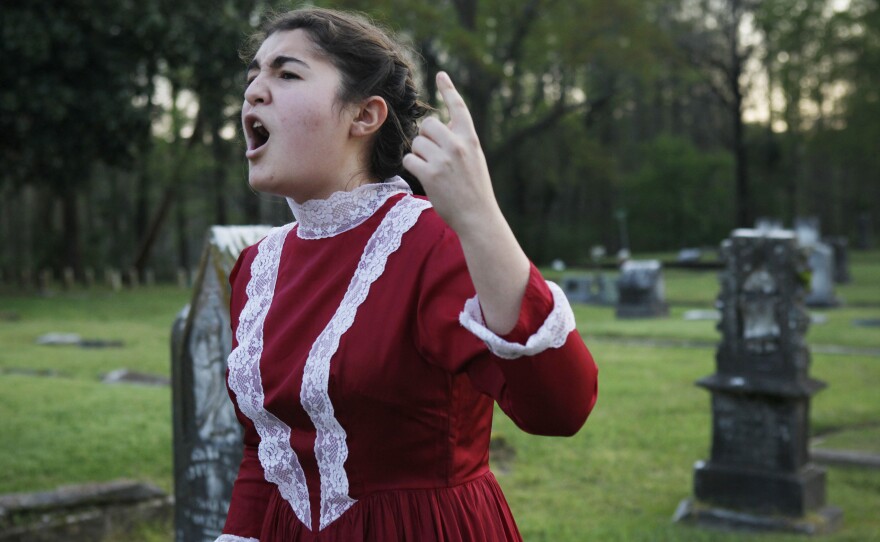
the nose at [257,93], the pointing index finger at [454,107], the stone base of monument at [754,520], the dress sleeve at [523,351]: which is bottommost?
the stone base of monument at [754,520]

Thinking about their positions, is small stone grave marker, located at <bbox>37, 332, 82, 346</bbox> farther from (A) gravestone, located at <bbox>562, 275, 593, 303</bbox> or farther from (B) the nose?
(B) the nose

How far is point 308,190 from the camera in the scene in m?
2.08

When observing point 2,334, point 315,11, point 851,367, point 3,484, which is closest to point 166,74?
point 2,334

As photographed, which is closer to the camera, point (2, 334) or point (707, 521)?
point (707, 521)

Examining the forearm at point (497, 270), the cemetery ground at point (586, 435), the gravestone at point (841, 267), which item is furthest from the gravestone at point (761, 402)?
the gravestone at point (841, 267)

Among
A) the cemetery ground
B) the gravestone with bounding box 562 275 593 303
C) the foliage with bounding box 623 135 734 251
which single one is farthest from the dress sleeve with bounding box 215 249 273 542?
the foliage with bounding box 623 135 734 251

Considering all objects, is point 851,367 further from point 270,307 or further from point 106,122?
point 270,307

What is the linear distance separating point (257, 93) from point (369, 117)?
0.23m

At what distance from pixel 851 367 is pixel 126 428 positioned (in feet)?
29.5

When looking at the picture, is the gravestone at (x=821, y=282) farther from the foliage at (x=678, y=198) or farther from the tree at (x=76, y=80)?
the foliage at (x=678, y=198)

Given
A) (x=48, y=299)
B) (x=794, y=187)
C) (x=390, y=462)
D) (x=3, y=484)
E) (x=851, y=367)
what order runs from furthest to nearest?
(x=794, y=187), (x=48, y=299), (x=851, y=367), (x=3, y=484), (x=390, y=462)

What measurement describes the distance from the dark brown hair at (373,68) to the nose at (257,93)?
5.4 inches

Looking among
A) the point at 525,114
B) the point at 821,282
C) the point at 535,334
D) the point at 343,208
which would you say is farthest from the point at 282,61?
the point at 525,114

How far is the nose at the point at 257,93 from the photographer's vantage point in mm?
2049
